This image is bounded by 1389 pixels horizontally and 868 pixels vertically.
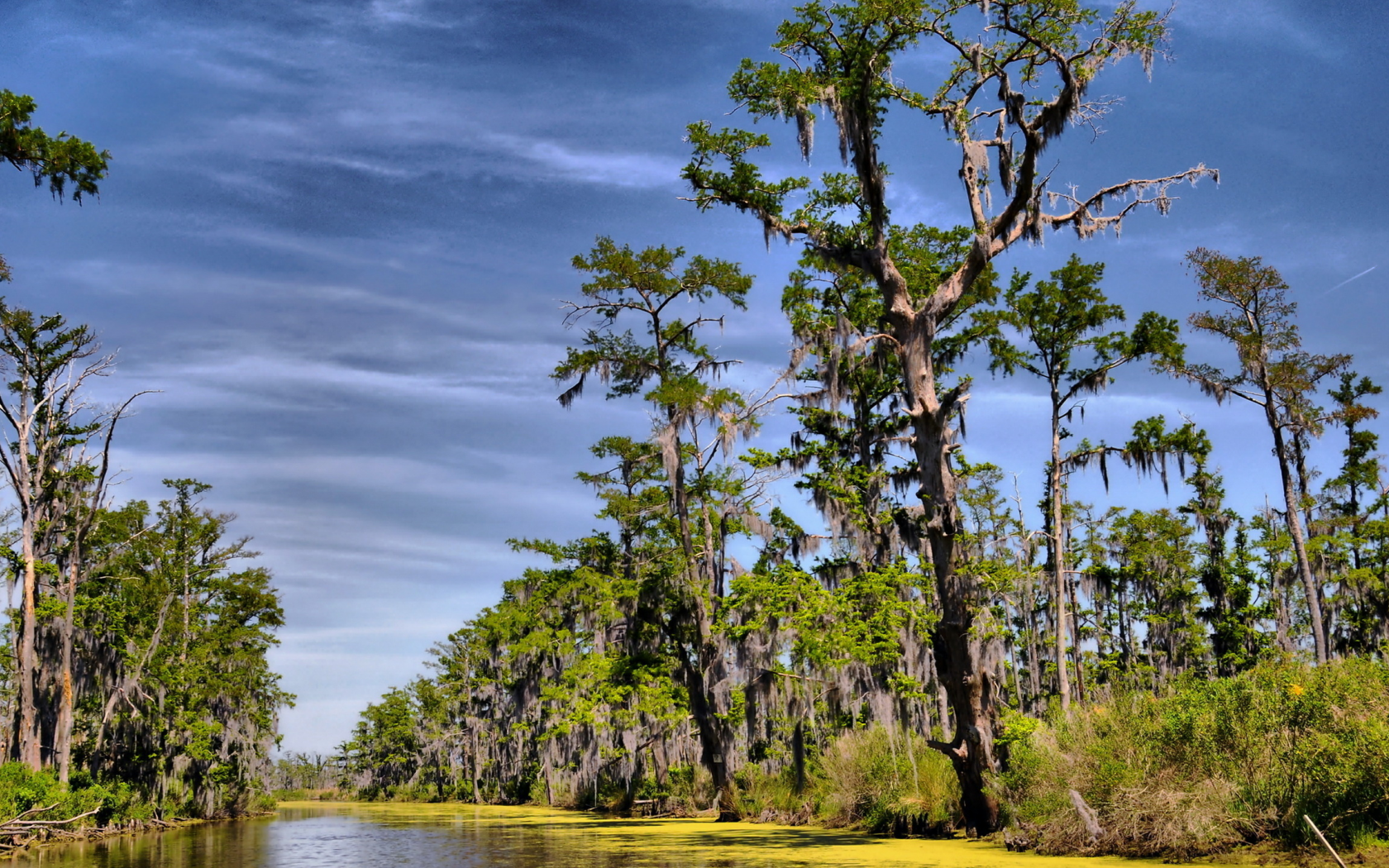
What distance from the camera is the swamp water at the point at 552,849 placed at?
11.6 metres

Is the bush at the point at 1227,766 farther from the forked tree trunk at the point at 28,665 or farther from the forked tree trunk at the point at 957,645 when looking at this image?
the forked tree trunk at the point at 28,665

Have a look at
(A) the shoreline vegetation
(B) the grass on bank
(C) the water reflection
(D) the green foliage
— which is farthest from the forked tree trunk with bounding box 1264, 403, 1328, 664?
(D) the green foliage

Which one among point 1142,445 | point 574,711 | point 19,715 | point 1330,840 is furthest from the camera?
point 574,711

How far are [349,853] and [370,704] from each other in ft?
209

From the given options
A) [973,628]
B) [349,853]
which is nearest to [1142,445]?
[973,628]

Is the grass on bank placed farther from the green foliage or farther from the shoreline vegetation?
the green foliage

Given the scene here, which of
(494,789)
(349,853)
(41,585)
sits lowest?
(494,789)

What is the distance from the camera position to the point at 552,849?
16.2 meters

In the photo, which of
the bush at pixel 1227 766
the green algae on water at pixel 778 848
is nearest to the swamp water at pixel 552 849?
the green algae on water at pixel 778 848

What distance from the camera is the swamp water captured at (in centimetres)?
1159

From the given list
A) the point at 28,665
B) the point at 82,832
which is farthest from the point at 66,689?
the point at 82,832

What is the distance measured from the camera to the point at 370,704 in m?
76.5

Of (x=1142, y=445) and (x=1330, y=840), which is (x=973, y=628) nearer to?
(x=1330, y=840)

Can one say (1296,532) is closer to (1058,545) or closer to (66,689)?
(1058,545)
